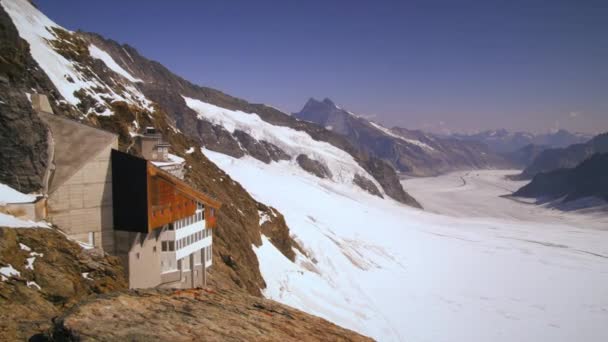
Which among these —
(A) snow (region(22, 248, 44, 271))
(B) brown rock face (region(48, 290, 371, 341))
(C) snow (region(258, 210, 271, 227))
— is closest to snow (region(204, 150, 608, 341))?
(C) snow (region(258, 210, 271, 227))

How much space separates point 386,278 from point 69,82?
179ft

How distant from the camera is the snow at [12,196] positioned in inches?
545

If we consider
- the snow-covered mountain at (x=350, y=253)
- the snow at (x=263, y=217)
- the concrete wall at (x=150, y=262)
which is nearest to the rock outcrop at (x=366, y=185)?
the snow-covered mountain at (x=350, y=253)

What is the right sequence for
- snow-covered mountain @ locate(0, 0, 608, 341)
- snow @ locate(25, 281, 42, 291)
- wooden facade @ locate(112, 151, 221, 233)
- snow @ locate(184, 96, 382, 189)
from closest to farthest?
snow @ locate(25, 281, 42, 291)
wooden facade @ locate(112, 151, 221, 233)
snow-covered mountain @ locate(0, 0, 608, 341)
snow @ locate(184, 96, 382, 189)

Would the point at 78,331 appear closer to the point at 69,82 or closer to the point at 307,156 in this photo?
the point at 69,82

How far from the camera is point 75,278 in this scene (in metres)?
13.6

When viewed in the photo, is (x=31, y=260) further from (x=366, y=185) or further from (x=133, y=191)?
(x=366, y=185)

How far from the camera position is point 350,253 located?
7219 centimetres

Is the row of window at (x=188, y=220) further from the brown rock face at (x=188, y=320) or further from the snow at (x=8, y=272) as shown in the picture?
the brown rock face at (x=188, y=320)

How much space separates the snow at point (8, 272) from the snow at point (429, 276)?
2954 centimetres

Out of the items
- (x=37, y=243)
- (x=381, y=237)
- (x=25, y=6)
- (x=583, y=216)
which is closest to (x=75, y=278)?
(x=37, y=243)

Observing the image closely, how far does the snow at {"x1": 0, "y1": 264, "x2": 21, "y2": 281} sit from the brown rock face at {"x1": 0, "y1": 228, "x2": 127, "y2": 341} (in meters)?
0.08

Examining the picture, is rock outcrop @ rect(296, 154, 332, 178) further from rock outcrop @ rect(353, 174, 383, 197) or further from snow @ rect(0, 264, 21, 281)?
snow @ rect(0, 264, 21, 281)

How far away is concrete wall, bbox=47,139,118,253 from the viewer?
54.0 ft
